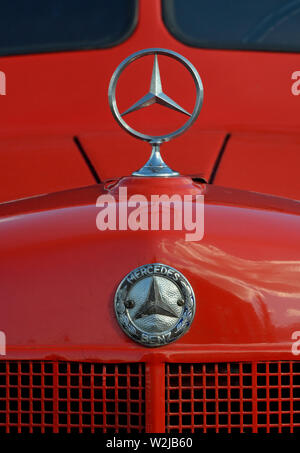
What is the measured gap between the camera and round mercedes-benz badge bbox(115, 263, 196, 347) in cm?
122

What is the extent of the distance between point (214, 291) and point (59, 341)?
0.77ft

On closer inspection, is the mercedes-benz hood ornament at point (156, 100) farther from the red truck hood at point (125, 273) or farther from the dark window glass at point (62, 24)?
the dark window glass at point (62, 24)

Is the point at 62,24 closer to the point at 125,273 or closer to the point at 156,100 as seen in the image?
the point at 156,100

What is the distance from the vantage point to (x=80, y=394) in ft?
4.10

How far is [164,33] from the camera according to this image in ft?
6.96

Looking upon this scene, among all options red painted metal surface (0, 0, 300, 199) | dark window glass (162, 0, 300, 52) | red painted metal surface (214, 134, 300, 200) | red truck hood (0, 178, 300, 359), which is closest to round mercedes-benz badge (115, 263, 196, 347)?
red truck hood (0, 178, 300, 359)

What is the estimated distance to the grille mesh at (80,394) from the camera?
4.10ft

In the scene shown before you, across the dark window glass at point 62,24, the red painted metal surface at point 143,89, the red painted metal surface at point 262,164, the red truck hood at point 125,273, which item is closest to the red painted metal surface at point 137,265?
the red truck hood at point 125,273

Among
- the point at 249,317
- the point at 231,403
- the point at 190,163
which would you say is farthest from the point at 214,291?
the point at 190,163

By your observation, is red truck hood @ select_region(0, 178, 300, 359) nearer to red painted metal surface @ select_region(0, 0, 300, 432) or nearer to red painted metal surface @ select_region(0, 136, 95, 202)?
red painted metal surface @ select_region(0, 0, 300, 432)

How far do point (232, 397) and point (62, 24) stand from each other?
120cm

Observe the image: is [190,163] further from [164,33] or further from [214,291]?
[214,291]

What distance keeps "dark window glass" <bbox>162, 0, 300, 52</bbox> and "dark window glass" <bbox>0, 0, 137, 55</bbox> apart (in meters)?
0.12

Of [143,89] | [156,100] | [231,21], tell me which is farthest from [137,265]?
[231,21]
